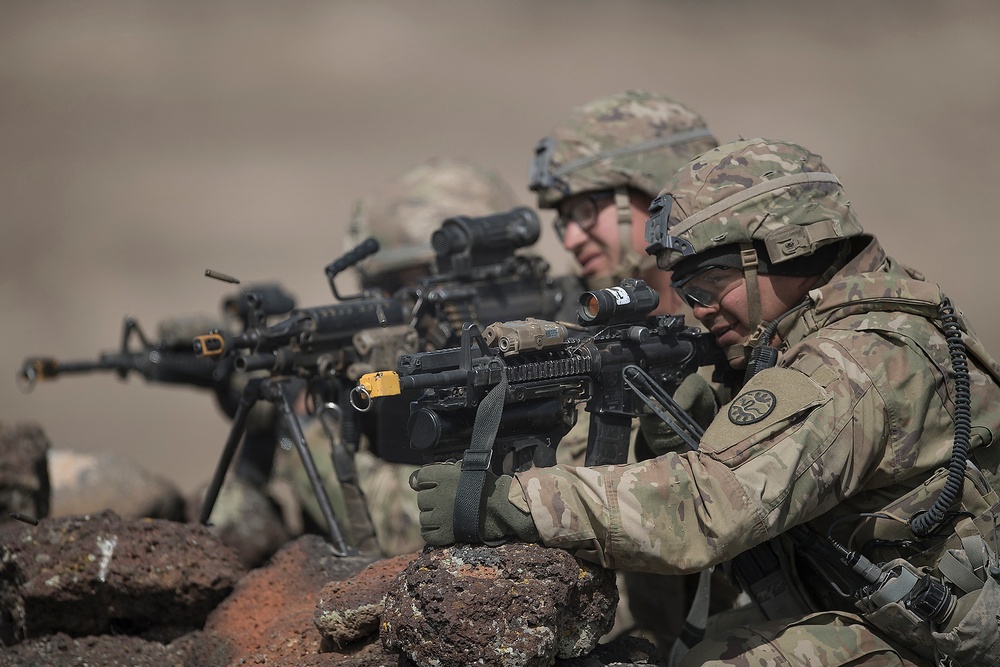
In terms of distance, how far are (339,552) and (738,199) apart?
7.94ft

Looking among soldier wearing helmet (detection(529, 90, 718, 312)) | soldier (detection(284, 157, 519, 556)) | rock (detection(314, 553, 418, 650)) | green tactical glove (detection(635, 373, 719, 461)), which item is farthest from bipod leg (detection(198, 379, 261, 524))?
green tactical glove (detection(635, 373, 719, 461))

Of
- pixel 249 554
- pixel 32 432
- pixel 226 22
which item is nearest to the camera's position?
pixel 32 432

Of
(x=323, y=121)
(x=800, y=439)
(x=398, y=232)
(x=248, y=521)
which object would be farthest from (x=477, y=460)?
(x=323, y=121)

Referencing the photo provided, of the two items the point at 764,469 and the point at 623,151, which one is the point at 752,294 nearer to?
the point at 764,469

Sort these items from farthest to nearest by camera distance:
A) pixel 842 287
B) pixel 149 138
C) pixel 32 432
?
pixel 149 138, pixel 32 432, pixel 842 287

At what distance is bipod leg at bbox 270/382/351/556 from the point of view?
5.42 metres

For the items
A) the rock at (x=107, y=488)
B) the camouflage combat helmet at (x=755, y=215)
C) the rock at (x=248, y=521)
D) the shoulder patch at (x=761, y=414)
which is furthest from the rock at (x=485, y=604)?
the rock at (x=107, y=488)

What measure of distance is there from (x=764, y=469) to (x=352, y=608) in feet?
5.23

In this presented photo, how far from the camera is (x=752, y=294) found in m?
4.50

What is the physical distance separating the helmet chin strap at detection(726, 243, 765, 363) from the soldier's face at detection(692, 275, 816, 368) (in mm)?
12

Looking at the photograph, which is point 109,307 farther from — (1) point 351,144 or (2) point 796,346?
(2) point 796,346

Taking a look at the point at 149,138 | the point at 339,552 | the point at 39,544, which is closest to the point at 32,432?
the point at 39,544

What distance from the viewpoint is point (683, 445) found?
15.7 ft

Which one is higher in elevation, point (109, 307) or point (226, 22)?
point (226, 22)
